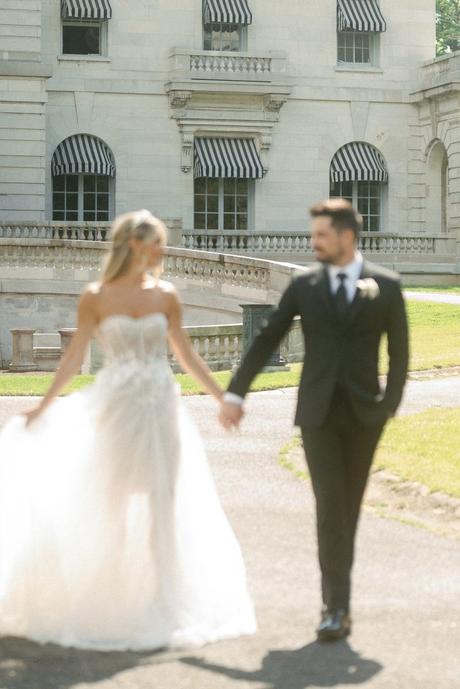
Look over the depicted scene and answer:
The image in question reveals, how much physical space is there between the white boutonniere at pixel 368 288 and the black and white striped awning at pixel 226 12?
119 ft

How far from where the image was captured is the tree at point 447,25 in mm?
61594

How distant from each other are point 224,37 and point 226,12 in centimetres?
110

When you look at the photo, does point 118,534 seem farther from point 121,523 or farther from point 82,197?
point 82,197

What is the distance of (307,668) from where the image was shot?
6250 millimetres

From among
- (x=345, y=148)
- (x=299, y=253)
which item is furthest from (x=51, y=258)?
(x=345, y=148)

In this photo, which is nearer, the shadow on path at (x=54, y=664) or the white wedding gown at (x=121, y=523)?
the shadow on path at (x=54, y=664)

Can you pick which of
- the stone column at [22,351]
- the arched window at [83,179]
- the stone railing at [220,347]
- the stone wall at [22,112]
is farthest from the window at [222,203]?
the stone railing at [220,347]

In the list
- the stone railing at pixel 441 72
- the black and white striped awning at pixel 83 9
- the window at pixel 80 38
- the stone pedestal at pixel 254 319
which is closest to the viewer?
the stone pedestal at pixel 254 319

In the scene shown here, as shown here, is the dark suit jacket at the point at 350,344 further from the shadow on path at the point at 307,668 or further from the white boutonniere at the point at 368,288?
the shadow on path at the point at 307,668

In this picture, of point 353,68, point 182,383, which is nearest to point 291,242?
point 353,68

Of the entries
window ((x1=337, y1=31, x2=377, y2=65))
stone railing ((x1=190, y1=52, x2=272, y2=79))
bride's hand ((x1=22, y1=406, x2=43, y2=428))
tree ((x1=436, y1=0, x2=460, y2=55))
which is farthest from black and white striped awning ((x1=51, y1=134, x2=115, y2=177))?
bride's hand ((x1=22, y1=406, x2=43, y2=428))

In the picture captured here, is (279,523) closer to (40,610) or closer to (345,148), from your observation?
(40,610)

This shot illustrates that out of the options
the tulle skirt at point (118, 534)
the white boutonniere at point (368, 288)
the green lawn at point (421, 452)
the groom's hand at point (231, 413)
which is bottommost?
the green lawn at point (421, 452)

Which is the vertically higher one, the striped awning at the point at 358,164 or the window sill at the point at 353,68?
the window sill at the point at 353,68
